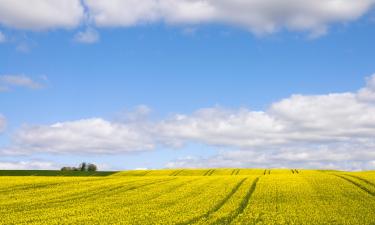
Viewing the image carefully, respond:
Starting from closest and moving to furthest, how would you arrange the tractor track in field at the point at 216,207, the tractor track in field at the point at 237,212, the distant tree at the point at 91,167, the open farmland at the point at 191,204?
the tractor track in field at the point at 237,212
the tractor track in field at the point at 216,207
the open farmland at the point at 191,204
the distant tree at the point at 91,167

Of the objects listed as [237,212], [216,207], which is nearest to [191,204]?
[216,207]

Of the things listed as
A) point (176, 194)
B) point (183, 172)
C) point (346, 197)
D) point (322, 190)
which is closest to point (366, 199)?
point (346, 197)

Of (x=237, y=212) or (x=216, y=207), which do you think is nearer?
(x=237, y=212)

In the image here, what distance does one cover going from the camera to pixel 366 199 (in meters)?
43.5

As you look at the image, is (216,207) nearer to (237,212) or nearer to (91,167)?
(237,212)

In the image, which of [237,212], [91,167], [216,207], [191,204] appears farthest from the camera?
[91,167]

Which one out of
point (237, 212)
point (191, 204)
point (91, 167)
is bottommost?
point (237, 212)

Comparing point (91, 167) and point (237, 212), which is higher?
point (91, 167)

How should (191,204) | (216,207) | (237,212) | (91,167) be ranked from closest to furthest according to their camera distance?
(237,212) < (216,207) < (191,204) < (91,167)

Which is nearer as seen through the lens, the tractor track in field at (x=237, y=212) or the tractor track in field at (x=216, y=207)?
the tractor track in field at (x=237, y=212)

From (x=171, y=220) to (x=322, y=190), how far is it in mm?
25182

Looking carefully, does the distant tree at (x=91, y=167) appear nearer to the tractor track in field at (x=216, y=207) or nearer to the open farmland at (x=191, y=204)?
the open farmland at (x=191, y=204)

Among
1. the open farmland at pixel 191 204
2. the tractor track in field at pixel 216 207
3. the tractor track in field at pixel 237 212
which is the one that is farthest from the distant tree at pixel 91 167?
the tractor track in field at pixel 237 212

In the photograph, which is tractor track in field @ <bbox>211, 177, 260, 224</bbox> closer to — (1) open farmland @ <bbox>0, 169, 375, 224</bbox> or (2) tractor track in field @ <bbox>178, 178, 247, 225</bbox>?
(1) open farmland @ <bbox>0, 169, 375, 224</bbox>
